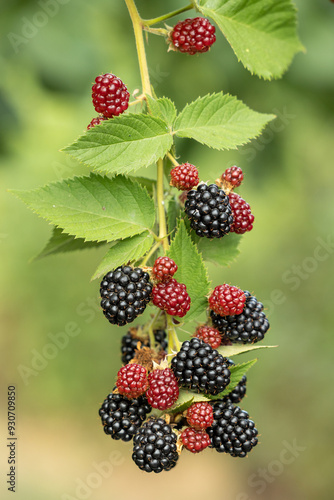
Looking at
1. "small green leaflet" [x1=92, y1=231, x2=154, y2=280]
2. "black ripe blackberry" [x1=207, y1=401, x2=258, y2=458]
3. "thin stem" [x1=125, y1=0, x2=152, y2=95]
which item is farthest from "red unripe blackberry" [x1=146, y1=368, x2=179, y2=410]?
"thin stem" [x1=125, y1=0, x2=152, y2=95]

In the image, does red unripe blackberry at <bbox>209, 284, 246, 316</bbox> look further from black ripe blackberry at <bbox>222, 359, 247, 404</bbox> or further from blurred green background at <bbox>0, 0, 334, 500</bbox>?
blurred green background at <bbox>0, 0, 334, 500</bbox>

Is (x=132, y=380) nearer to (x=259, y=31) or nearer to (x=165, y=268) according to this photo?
(x=165, y=268)

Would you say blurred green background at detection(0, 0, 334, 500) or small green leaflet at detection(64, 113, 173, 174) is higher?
small green leaflet at detection(64, 113, 173, 174)

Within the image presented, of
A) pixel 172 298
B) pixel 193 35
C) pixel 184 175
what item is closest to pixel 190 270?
pixel 172 298

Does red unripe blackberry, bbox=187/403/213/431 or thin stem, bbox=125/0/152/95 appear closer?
red unripe blackberry, bbox=187/403/213/431

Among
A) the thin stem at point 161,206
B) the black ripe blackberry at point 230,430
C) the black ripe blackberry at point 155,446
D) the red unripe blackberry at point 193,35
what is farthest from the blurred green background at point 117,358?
the black ripe blackberry at point 155,446

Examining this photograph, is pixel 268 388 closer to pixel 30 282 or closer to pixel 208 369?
pixel 30 282

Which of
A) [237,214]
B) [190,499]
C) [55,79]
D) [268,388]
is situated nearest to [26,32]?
[55,79]
